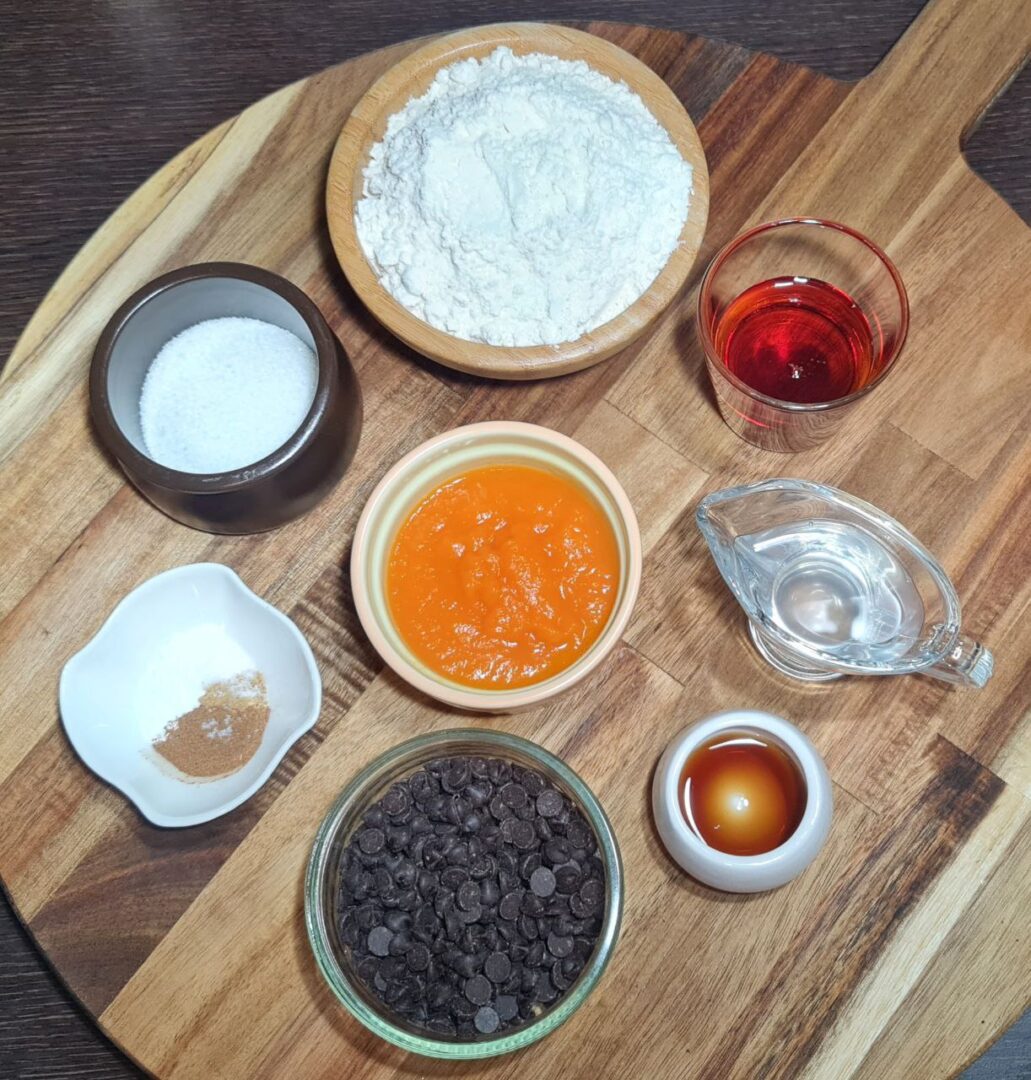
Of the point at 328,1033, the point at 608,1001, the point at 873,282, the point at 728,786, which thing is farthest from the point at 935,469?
the point at 328,1033

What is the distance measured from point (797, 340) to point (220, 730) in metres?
0.94

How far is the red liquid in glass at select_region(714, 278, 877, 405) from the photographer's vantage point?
156 cm

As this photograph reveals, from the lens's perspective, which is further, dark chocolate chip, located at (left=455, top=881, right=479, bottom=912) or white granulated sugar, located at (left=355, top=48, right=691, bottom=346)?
white granulated sugar, located at (left=355, top=48, right=691, bottom=346)

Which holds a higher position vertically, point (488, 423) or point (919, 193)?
point (919, 193)

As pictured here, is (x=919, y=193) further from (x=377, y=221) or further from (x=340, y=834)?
(x=340, y=834)

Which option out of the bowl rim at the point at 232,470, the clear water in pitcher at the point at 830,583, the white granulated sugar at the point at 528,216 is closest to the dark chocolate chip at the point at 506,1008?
the clear water in pitcher at the point at 830,583

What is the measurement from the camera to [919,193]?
1.58 m

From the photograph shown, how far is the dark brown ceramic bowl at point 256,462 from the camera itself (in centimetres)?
140

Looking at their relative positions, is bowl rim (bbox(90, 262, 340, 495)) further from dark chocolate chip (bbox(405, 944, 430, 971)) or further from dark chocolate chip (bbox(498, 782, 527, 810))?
dark chocolate chip (bbox(405, 944, 430, 971))

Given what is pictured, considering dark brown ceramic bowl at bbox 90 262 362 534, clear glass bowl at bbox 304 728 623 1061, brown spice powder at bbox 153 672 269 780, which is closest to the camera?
clear glass bowl at bbox 304 728 623 1061

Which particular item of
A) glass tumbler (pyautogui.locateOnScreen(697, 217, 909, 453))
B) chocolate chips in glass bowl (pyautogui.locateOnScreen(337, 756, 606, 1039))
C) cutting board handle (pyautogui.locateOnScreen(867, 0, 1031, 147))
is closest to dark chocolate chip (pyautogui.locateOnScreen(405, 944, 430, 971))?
chocolate chips in glass bowl (pyautogui.locateOnScreen(337, 756, 606, 1039))

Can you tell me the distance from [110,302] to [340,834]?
783mm

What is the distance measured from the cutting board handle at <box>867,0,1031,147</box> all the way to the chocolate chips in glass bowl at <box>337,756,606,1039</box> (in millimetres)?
1050

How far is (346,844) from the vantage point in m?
1.42
